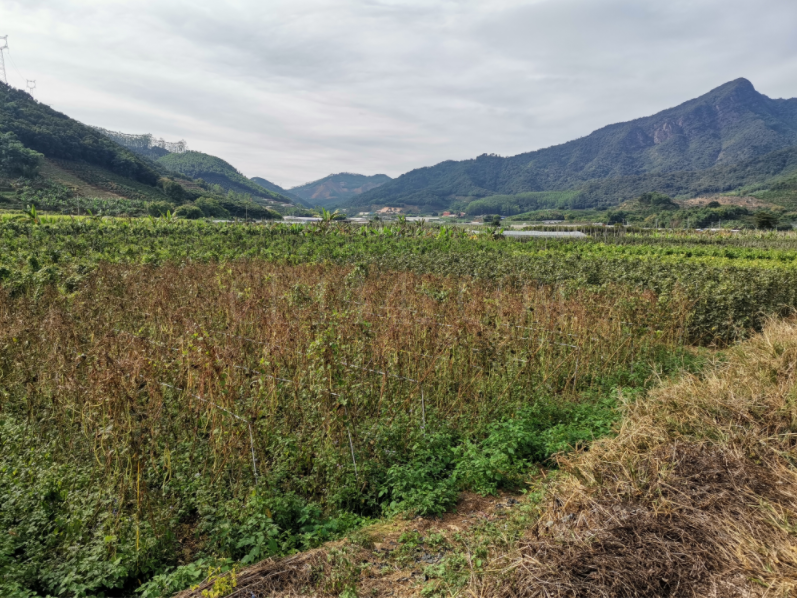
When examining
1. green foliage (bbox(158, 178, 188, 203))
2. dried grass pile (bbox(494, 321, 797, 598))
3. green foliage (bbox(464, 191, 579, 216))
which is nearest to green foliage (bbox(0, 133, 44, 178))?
green foliage (bbox(158, 178, 188, 203))

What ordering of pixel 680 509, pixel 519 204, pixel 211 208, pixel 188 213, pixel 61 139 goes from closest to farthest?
pixel 680 509 < pixel 188 213 < pixel 211 208 < pixel 61 139 < pixel 519 204

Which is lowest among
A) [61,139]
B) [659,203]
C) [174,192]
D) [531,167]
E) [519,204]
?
[174,192]

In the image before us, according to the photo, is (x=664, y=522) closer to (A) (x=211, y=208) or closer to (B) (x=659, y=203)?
(A) (x=211, y=208)

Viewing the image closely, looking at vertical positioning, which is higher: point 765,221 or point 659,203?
point 659,203

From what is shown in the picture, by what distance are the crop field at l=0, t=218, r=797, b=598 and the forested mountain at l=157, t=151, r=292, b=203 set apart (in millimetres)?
111575

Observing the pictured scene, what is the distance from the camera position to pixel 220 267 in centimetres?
1253

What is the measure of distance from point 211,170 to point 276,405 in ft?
399

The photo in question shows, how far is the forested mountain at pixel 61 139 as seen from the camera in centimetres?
5938

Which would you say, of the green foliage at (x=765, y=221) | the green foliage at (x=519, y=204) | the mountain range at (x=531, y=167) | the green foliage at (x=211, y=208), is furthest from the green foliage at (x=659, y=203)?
the green foliage at (x=211, y=208)

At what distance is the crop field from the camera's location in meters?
3.50

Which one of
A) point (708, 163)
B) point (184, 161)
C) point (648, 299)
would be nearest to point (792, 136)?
point (708, 163)

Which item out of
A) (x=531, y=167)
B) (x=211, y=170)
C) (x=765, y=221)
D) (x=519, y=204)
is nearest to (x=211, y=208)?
(x=765, y=221)

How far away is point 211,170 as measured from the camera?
371 ft

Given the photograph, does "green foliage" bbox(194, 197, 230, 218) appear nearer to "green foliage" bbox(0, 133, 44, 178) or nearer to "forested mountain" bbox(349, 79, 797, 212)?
"green foliage" bbox(0, 133, 44, 178)
